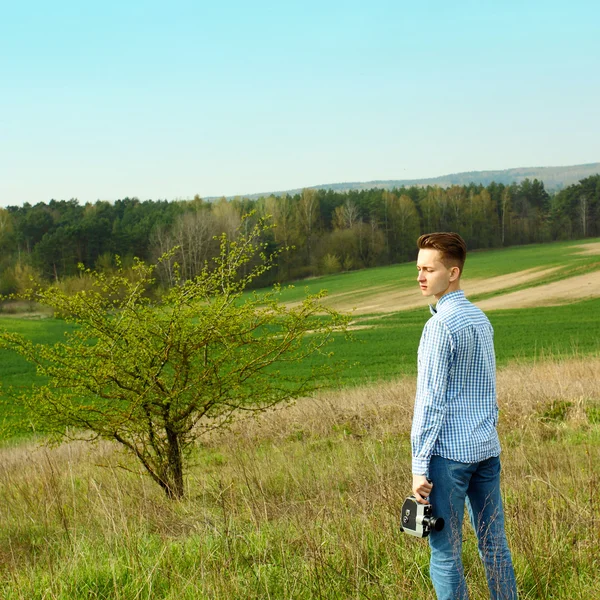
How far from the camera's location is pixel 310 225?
3319 inches

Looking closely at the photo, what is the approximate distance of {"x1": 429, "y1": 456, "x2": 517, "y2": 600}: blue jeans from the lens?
311 cm

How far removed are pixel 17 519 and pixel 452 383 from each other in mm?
4057

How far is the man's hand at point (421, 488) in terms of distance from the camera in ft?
10.1

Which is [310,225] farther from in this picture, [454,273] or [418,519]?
[418,519]

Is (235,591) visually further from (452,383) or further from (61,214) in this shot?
(61,214)

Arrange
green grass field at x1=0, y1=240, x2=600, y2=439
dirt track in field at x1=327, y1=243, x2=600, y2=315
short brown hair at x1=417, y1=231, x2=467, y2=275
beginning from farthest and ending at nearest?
dirt track in field at x1=327, y1=243, x2=600, y2=315, green grass field at x1=0, y1=240, x2=600, y2=439, short brown hair at x1=417, y1=231, x2=467, y2=275

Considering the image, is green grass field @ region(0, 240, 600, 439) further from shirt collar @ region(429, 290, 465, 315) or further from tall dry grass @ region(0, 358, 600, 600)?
shirt collar @ region(429, 290, 465, 315)

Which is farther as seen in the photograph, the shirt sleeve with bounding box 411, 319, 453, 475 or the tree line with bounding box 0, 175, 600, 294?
the tree line with bounding box 0, 175, 600, 294

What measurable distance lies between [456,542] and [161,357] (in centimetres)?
453

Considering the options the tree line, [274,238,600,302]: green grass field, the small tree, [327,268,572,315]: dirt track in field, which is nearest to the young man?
the small tree

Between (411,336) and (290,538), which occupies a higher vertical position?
(290,538)

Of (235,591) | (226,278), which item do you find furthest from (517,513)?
(226,278)

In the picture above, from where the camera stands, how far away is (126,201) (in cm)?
9575

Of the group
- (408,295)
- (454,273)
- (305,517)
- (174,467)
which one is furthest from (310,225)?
(454,273)
